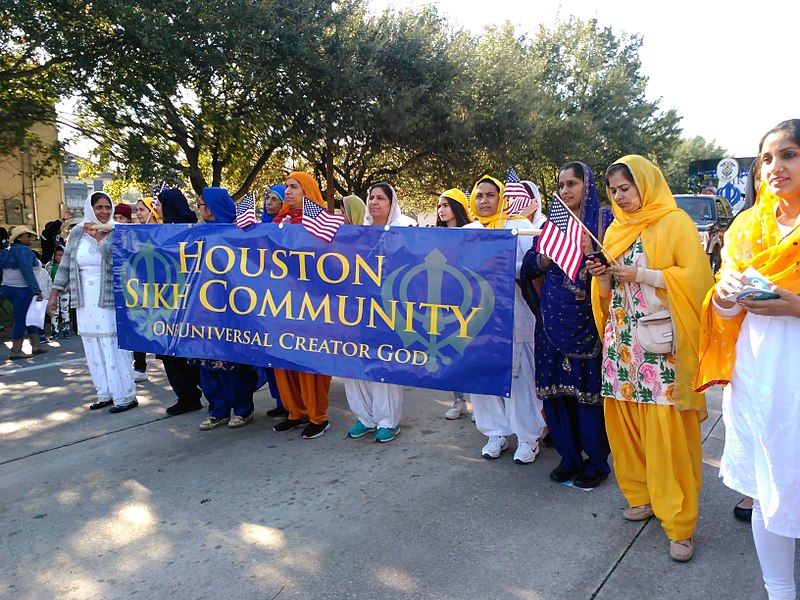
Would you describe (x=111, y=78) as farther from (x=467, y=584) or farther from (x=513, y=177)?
(x=467, y=584)

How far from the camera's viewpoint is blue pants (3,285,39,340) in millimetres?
8086

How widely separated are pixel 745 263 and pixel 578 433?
65.4 inches

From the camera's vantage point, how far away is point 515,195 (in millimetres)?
3734

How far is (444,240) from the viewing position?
12.1 ft

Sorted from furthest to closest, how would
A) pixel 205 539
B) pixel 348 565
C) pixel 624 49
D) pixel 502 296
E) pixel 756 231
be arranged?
pixel 624 49 → pixel 502 296 → pixel 205 539 → pixel 348 565 → pixel 756 231

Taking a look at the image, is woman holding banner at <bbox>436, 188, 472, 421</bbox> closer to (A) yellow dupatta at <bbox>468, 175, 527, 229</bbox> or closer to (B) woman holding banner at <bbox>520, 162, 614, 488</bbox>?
(A) yellow dupatta at <bbox>468, 175, 527, 229</bbox>

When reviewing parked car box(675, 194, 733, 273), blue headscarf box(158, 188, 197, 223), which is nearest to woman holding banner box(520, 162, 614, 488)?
blue headscarf box(158, 188, 197, 223)

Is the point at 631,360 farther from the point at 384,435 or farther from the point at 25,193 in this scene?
the point at 25,193

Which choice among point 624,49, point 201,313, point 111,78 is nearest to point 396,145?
point 111,78

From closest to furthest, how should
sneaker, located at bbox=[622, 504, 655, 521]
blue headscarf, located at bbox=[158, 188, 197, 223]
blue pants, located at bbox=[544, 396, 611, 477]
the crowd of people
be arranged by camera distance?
the crowd of people < sneaker, located at bbox=[622, 504, 655, 521] < blue pants, located at bbox=[544, 396, 611, 477] < blue headscarf, located at bbox=[158, 188, 197, 223]

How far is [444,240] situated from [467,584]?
1.94m

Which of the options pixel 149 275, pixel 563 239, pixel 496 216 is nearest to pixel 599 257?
pixel 563 239

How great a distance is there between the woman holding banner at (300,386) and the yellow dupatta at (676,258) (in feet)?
7.86

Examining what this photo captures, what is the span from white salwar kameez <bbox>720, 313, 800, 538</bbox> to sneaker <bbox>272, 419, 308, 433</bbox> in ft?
10.7
